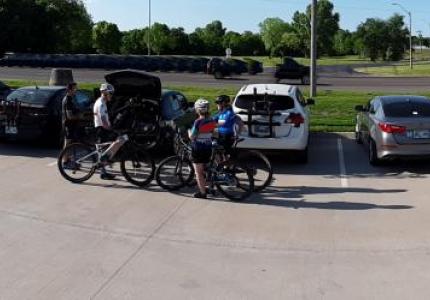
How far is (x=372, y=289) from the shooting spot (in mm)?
6027

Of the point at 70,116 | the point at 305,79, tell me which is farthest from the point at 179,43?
the point at 70,116

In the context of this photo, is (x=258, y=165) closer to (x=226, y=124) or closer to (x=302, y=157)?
(x=226, y=124)

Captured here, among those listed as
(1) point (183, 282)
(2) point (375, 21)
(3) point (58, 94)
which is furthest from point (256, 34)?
(1) point (183, 282)

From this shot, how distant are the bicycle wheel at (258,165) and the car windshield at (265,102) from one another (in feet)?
5.42

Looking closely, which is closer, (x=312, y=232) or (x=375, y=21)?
(x=312, y=232)

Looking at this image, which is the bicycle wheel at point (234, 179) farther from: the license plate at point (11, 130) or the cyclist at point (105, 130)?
the license plate at point (11, 130)

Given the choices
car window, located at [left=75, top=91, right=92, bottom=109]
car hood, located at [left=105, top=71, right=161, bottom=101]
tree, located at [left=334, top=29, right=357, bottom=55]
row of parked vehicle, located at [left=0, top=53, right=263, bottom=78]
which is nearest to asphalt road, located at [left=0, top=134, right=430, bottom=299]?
car hood, located at [left=105, top=71, right=161, bottom=101]

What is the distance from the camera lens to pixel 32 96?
46.8ft

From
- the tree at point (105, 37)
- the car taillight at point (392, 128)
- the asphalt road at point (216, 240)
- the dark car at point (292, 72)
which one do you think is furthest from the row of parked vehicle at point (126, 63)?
the tree at point (105, 37)

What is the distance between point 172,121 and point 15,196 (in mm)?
3868

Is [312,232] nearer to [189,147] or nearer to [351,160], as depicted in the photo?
[189,147]

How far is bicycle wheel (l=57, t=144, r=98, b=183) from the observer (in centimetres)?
1090

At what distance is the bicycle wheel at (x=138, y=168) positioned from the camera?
34.5 ft

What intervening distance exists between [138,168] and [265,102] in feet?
9.64
